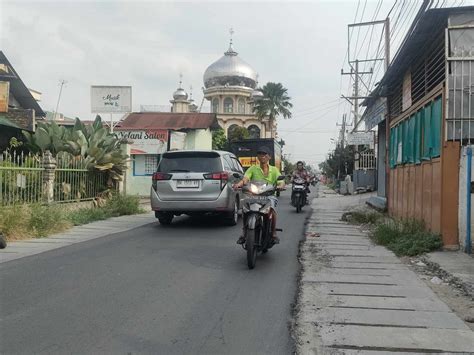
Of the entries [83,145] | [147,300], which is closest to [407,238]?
[147,300]

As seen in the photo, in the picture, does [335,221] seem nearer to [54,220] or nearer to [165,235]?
[165,235]

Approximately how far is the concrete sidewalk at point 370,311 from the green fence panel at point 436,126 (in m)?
2.13

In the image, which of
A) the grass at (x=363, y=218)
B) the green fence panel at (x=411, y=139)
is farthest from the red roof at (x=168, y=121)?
the green fence panel at (x=411, y=139)

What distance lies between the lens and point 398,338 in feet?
14.5

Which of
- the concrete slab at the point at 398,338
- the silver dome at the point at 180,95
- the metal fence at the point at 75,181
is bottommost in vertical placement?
the concrete slab at the point at 398,338

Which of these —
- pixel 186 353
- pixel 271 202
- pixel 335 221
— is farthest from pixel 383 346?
pixel 335 221

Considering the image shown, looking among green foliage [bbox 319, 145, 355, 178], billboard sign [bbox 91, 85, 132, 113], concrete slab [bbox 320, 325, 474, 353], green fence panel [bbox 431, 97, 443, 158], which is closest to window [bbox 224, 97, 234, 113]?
green foliage [bbox 319, 145, 355, 178]

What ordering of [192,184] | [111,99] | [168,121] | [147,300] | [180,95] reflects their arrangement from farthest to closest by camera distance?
1. [180,95]
2. [168,121]
3. [111,99]
4. [192,184]
5. [147,300]

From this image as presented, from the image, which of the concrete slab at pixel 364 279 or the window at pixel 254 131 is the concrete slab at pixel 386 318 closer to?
the concrete slab at pixel 364 279

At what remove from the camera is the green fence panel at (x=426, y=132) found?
→ 9617 millimetres

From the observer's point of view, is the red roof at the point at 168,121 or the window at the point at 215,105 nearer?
the red roof at the point at 168,121

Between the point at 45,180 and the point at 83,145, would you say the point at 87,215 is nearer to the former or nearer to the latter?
the point at 45,180

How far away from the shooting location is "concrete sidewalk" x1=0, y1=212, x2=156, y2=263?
28.0 ft

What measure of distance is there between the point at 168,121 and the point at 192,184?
2022cm
